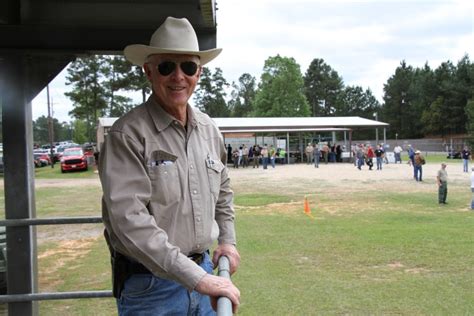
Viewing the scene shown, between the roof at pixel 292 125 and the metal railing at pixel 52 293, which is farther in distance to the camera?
the roof at pixel 292 125

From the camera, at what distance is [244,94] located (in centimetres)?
12188

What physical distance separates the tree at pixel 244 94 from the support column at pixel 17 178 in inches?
4387

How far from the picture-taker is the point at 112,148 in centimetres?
193

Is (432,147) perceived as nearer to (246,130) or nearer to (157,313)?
(246,130)

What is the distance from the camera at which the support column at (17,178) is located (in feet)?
12.9

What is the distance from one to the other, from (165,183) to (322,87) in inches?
4373

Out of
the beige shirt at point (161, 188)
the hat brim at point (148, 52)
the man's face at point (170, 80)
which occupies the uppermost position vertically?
the hat brim at point (148, 52)

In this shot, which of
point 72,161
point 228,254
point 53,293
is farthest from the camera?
point 72,161

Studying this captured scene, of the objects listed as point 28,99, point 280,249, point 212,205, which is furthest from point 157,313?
point 280,249

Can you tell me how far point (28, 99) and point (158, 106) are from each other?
236 cm

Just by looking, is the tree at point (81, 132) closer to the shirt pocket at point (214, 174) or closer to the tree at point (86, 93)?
the tree at point (86, 93)

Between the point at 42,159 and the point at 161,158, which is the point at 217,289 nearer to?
the point at 161,158

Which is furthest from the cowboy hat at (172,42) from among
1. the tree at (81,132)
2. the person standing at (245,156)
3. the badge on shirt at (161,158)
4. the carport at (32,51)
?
the tree at (81,132)

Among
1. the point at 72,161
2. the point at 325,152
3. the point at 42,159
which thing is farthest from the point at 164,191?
the point at 42,159
